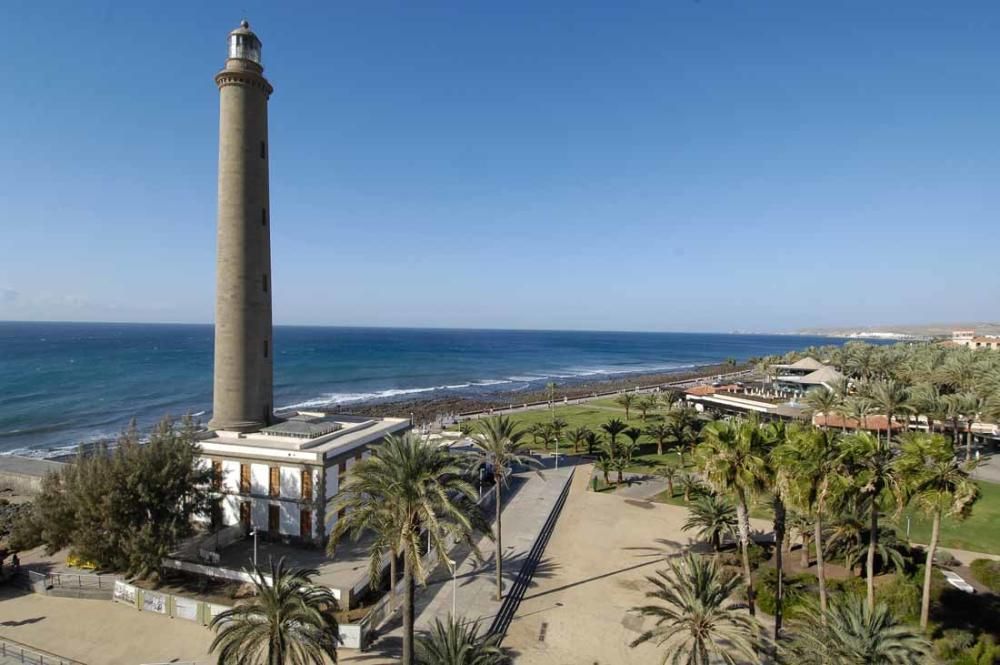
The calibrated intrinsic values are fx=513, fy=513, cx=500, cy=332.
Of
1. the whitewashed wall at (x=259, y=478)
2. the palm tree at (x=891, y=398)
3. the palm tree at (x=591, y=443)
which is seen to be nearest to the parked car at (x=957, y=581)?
the palm tree at (x=891, y=398)

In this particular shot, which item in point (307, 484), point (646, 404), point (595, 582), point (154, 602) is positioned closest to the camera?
point (154, 602)

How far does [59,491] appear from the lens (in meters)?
20.8

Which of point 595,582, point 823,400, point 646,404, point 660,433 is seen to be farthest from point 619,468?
point 646,404

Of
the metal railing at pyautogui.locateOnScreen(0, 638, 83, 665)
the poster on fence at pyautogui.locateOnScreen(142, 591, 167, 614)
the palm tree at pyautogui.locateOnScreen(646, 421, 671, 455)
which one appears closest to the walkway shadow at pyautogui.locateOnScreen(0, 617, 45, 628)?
the metal railing at pyautogui.locateOnScreen(0, 638, 83, 665)

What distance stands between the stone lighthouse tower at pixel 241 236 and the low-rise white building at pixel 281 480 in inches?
120

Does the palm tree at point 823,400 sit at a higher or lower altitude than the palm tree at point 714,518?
higher

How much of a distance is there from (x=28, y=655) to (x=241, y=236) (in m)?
19.1

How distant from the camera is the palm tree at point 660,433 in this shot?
42.2m

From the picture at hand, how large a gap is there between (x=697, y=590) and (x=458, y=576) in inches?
478

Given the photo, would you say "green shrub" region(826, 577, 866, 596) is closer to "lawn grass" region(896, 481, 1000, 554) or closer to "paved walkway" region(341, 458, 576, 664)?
"lawn grass" region(896, 481, 1000, 554)

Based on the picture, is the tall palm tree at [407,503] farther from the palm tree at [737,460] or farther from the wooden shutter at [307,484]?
the wooden shutter at [307,484]

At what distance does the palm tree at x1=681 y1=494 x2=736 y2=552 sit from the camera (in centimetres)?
2319

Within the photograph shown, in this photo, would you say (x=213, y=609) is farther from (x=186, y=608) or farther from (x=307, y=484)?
(x=307, y=484)

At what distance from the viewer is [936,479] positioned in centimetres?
1538
